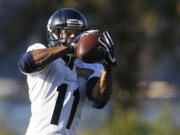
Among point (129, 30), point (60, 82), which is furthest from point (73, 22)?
point (129, 30)

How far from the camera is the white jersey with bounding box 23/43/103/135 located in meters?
5.66

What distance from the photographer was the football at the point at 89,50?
17.3 ft

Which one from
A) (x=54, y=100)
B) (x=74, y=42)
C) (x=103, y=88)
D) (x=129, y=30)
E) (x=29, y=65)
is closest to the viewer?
(x=74, y=42)

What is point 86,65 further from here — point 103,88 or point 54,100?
point 54,100

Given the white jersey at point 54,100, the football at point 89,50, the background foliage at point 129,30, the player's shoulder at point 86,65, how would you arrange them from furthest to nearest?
the background foliage at point 129,30 → the player's shoulder at point 86,65 → the white jersey at point 54,100 → the football at point 89,50

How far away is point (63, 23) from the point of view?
579cm

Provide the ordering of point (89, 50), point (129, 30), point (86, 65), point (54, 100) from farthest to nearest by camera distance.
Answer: point (129, 30), point (86, 65), point (54, 100), point (89, 50)

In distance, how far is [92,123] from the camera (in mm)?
12125

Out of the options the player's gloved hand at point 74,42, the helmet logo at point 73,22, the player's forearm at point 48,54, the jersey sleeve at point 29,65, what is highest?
the helmet logo at point 73,22

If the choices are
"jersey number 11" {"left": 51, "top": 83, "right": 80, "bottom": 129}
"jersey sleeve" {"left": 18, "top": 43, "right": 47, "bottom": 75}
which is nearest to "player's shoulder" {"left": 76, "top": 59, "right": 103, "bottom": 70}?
"jersey number 11" {"left": 51, "top": 83, "right": 80, "bottom": 129}

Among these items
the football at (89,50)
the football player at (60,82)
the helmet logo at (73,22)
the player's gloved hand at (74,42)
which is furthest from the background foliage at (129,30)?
the football at (89,50)

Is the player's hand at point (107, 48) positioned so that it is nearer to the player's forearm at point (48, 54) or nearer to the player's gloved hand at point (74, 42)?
the player's gloved hand at point (74, 42)

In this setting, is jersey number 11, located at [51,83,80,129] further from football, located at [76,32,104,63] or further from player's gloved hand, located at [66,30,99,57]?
football, located at [76,32,104,63]

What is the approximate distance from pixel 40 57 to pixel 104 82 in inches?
24.2
